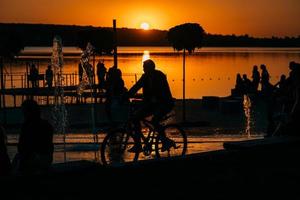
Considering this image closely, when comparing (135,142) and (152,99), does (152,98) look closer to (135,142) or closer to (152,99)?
(152,99)

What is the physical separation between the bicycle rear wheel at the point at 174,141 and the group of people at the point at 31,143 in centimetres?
359

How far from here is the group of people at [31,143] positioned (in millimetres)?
7980

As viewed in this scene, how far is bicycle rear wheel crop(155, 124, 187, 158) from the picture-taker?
453 inches

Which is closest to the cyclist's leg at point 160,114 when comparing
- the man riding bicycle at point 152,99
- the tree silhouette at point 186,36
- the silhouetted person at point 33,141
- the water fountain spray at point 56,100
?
the man riding bicycle at point 152,99

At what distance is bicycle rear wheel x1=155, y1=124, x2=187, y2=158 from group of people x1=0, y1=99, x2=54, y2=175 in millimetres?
3591

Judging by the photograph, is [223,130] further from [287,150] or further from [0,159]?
[0,159]

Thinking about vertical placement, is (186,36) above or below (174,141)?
above

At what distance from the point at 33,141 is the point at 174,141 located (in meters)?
4.12

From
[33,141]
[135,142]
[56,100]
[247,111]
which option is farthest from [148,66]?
[56,100]

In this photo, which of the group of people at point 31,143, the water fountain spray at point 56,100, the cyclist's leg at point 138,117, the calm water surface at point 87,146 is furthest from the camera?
the water fountain spray at point 56,100

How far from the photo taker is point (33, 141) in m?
8.01

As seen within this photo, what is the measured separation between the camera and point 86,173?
865 cm

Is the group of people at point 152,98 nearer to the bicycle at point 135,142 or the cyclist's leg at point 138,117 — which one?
the cyclist's leg at point 138,117

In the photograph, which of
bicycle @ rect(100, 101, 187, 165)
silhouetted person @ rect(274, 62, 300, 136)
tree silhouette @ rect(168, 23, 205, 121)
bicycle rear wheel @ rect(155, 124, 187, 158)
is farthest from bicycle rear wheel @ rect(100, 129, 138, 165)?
tree silhouette @ rect(168, 23, 205, 121)
